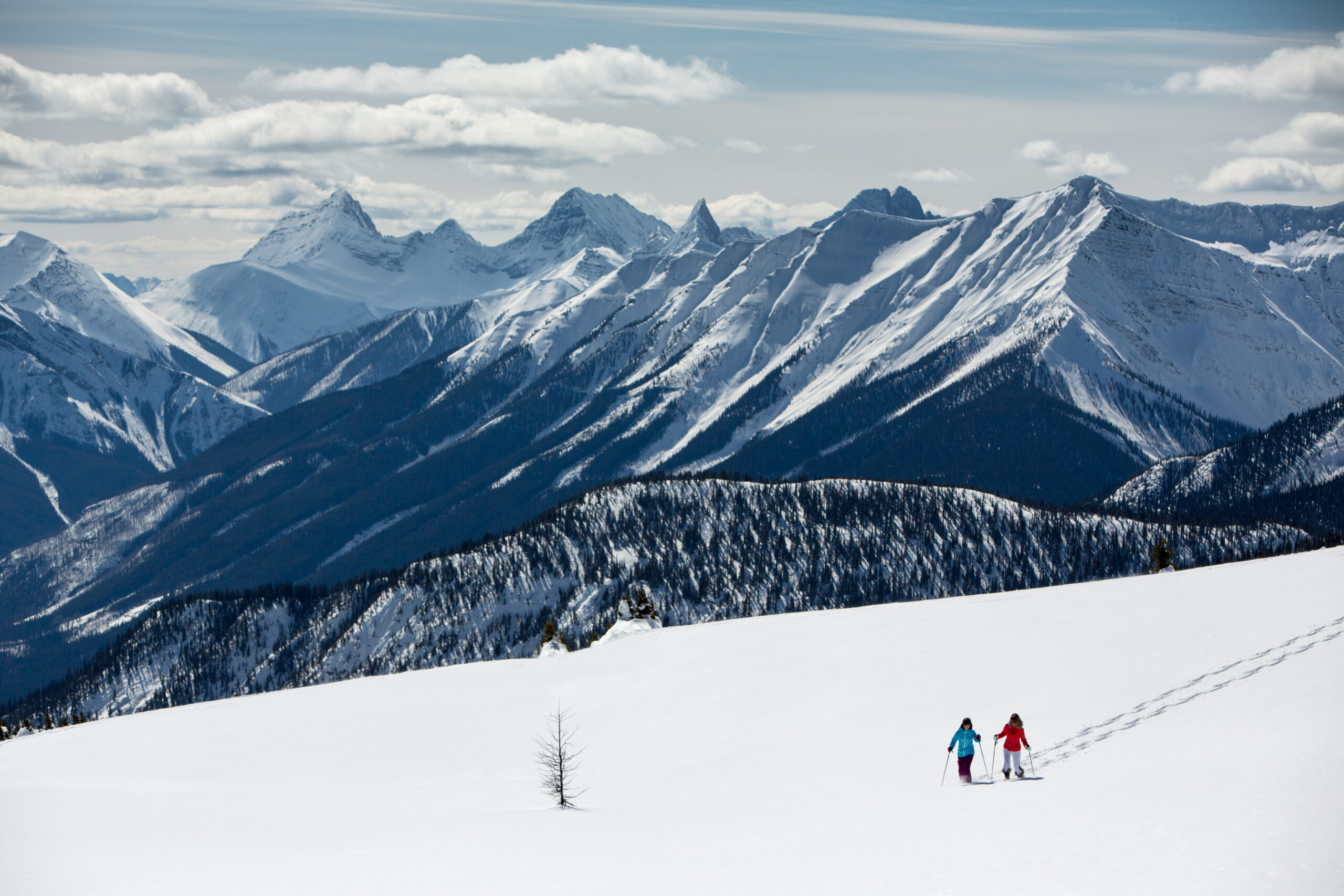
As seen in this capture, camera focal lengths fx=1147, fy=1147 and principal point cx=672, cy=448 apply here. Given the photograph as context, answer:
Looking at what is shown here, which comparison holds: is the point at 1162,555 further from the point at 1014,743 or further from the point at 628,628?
the point at 1014,743

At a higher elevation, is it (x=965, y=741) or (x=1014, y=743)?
(x=965, y=741)

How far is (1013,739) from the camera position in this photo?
4162 centimetres

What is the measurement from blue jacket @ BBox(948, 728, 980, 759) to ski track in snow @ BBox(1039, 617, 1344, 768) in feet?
8.81

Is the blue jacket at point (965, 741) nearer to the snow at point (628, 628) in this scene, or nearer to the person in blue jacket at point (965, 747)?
the person in blue jacket at point (965, 747)

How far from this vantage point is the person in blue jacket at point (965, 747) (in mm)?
42375

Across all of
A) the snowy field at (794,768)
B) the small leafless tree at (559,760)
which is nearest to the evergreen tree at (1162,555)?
the snowy field at (794,768)

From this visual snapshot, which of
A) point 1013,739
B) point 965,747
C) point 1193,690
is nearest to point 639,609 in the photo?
point 1193,690

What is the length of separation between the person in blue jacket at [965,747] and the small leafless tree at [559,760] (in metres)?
17.3

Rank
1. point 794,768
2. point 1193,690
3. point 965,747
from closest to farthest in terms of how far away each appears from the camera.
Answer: point 965,747 < point 1193,690 < point 794,768

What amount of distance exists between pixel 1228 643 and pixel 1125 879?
26191 mm

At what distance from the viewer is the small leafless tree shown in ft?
172

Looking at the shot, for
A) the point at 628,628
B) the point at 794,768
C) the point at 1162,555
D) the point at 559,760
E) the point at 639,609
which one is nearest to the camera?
the point at 794,768

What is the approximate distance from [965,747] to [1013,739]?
1795mm

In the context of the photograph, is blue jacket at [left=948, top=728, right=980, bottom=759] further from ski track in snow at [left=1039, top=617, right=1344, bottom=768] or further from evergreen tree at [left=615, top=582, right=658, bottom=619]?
evergreen tree at [left=615, top=582, right=658, bottom=619]
